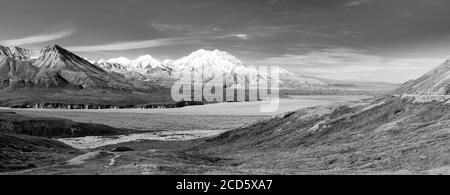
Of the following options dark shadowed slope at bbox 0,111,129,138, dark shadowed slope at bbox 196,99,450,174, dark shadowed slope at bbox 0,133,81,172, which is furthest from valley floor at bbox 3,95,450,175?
dark shadowed slope at bbox 0,111,129,138

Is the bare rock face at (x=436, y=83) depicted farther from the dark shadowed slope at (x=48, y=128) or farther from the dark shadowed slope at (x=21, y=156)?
the dark shadowed slope at (x=48, y=128)

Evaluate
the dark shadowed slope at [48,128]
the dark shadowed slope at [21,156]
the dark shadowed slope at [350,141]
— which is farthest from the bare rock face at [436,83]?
the dark shadowed slope at [48,128]

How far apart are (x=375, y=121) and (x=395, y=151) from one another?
17904 millimetres

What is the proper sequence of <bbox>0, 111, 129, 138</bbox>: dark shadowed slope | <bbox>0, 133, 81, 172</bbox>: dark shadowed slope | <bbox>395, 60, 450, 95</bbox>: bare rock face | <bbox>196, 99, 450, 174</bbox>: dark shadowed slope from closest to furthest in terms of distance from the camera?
<bbox>196, 99, 450, 174</bbox>: dark shadowed slope
<bbox>0, 133, 81, 172</bbox>: dark shadowed slope
<bbox>395, 60, 450, 95</bbox>: bare rock face
<bbox>0, 111, 129, 138</bbox>: dark shadowed slope

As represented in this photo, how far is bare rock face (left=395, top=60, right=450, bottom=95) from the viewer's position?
5256cm

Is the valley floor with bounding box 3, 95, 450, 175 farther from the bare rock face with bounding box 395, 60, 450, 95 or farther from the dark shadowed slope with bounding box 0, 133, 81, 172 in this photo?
the dark shadowed slope with bounding box 0, 133, 81, 172

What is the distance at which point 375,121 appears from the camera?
54.4 metres

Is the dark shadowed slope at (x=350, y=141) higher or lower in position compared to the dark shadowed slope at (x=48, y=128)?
higher

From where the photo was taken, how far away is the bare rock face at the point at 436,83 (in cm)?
5256

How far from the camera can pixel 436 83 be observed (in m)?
55.6

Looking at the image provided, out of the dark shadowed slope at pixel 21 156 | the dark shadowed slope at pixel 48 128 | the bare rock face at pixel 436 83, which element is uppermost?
the bare rock face at pixel 436 83

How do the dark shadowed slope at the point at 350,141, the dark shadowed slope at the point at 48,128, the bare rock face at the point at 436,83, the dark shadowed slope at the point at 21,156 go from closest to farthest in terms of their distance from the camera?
1. the dark shadowed slope at the point at 350,141
2. the dark shadowed slope at the point at 21,156
3. the bare rock face at the point at 436,83
4. the dark shadowed slope at the point at 48,128

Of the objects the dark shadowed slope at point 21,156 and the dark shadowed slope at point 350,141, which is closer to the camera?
the dark shadowed slope at point 350,141
